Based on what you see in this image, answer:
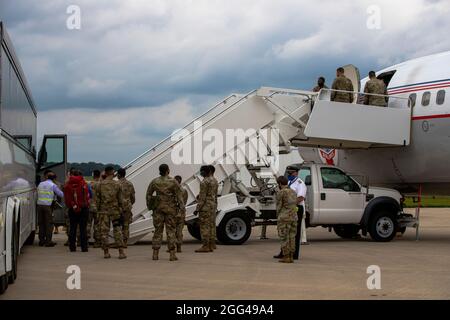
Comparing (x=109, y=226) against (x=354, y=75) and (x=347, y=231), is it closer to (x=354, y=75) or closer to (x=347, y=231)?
(x=347, y=231)

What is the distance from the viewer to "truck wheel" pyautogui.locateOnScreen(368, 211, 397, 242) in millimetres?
17984

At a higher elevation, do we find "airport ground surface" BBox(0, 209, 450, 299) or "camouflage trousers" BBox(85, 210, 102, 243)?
"camouflage trousers" BBox(85, 210, 102, 243)

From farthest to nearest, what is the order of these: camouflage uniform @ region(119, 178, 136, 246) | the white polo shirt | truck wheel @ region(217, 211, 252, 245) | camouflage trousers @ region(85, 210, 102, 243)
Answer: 1. truck wheel @ region(217, 211, 252, 245)
2. camouflage trousers @ region(85, 210, 102, 243)
3. the white polo shirt
4. camouflage uniform @ region(119, 178, 136, 246)

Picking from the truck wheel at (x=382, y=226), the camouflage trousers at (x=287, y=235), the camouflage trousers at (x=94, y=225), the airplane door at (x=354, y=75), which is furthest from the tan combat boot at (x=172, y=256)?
the airplane door at (x=354, y=75)

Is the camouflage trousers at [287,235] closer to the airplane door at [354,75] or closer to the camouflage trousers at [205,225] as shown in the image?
the camouflage trousers at [205,225]

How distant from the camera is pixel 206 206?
597 inches

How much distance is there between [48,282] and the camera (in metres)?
10.8

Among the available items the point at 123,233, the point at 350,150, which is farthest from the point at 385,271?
the point at 350,150

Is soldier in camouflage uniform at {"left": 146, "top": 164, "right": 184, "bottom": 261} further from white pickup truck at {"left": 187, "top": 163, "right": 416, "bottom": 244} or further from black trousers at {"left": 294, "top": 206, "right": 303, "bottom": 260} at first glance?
white pickup truck at {"left": 187, "top": 163, "right": 416, "bottom": 244}

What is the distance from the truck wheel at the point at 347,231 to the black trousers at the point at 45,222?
7.58 metres

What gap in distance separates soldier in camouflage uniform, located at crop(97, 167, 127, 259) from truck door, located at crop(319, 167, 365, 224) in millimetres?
5566

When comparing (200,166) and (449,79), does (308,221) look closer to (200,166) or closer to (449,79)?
(200,166)

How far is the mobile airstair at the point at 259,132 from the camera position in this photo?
1659 cm

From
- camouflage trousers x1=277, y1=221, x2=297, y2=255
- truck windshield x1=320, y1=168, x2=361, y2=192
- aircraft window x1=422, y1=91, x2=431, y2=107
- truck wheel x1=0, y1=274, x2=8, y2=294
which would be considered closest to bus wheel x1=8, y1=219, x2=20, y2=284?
truck wheel x1=0, y1=274, x2=8, y2=294
